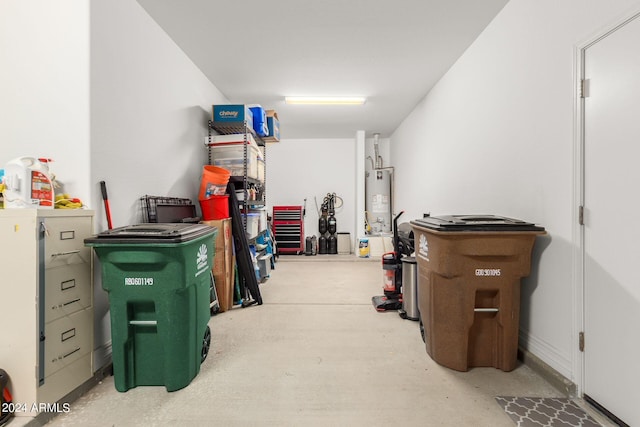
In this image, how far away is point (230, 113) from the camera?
330 centimetres

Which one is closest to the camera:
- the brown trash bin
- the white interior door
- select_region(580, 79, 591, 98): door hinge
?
the white interior door

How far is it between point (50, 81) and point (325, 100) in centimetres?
326

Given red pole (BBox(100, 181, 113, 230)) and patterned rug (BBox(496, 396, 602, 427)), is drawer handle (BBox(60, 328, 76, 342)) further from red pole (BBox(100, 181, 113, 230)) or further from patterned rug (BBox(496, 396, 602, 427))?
patterned rug (BBox(496, 396, 602, 427))

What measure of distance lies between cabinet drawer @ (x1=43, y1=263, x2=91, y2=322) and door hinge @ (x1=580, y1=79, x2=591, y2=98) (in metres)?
3.11

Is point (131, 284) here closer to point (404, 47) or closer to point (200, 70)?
point (200, 70)

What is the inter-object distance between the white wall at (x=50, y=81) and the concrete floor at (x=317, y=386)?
1.39 meters

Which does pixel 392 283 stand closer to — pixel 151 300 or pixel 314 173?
pixel 151 300

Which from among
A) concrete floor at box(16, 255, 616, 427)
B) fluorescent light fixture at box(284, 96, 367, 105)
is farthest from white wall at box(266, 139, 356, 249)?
concrete floor at box(16, 255, 616, 427)

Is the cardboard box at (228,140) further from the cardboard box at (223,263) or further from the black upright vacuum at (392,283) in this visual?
the black upright vacuum at (392,283)

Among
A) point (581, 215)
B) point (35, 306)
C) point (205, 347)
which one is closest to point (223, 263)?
point (205, 347)

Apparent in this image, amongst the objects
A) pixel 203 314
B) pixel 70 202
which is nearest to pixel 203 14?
pixel 70 202

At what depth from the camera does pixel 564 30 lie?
5.34ft

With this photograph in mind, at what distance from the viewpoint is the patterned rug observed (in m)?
1.35

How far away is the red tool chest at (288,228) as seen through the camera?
6.24 m
